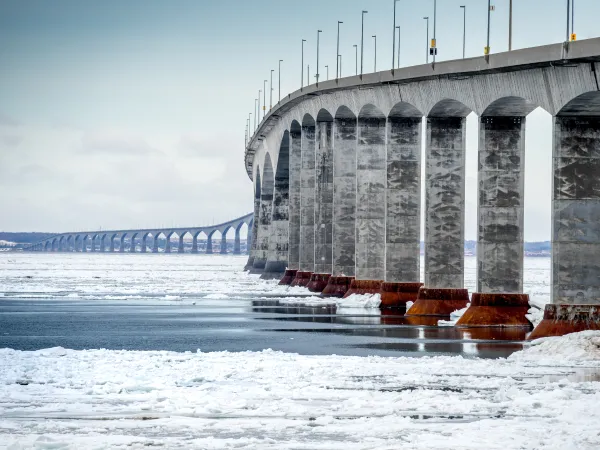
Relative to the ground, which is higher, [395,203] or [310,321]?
[395,203]

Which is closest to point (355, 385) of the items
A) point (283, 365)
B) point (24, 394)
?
point (283, 365)

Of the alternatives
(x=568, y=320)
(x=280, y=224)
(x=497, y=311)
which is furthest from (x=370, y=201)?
(x=280, y=224)

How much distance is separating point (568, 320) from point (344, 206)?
2942 centimetres

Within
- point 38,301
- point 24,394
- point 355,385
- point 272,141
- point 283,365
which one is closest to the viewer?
point 24,394

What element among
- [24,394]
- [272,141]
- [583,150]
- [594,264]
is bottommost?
[24,394]

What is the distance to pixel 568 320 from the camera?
32.2m

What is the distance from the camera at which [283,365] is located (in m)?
24.2

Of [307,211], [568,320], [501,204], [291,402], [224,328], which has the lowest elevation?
[291,402]

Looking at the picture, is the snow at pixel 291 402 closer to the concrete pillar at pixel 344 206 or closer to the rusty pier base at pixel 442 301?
the rusty pier base at pixel 442 301

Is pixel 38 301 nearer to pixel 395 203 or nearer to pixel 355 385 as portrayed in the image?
pixel 395 203

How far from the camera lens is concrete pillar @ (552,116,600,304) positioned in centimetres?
3228

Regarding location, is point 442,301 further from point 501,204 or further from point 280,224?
point 280,224

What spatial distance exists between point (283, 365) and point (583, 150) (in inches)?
481

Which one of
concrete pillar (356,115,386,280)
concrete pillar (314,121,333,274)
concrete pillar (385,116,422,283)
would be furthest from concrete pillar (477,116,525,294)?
concrete pillar (314,121,333,274)
